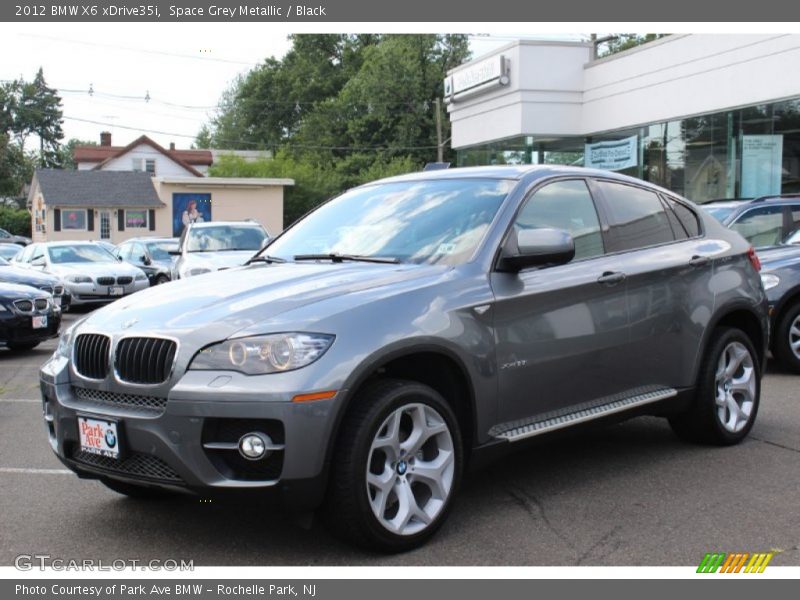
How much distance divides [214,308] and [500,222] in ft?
5.26

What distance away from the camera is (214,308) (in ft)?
14.0

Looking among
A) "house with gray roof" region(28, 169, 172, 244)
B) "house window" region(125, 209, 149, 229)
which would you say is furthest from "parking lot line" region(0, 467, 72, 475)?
"house window" region(125, 209, 149, 229)

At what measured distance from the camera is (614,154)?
25.3m

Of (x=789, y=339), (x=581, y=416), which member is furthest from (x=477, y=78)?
(x=581, y=416)

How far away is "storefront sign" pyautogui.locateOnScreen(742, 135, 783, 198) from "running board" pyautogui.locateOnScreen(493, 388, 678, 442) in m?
15.9

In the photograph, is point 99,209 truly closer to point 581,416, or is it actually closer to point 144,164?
point 144,164

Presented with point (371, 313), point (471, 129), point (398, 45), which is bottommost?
point (371, 313)

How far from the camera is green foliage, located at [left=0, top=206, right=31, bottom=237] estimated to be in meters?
61.8

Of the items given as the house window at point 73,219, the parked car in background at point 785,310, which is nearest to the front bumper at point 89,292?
the parked car in background at point 785,310

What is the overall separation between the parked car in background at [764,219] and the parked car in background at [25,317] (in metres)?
8.12

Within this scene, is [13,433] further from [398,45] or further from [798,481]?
[398,45]

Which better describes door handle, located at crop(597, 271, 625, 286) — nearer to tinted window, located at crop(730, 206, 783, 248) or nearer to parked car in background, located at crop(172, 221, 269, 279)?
tinted window, located at crop(730, 206, 783, 248)

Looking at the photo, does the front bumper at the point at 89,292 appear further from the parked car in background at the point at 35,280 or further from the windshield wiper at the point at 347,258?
the windshield wiper at the point at 347,258
